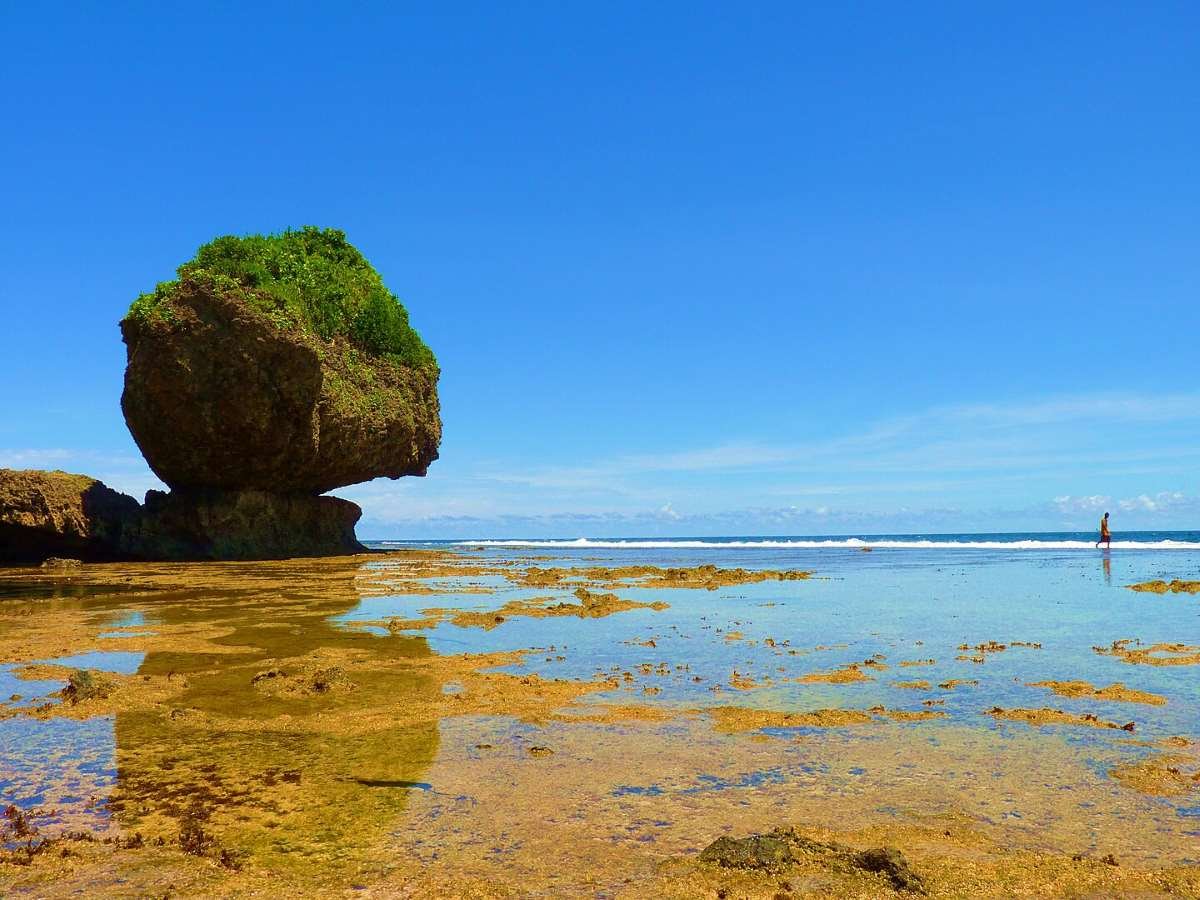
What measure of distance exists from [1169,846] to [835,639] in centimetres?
761

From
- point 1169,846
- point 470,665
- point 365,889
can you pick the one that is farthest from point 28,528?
point 1169,846

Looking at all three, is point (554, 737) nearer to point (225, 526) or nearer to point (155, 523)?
point (225, 526)

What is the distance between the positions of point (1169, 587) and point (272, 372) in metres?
30.9

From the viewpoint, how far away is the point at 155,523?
1341 inches

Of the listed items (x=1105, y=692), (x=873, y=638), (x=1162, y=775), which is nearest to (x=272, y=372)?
(x=873, y=638)

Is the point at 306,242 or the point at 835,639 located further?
the point at 306,242

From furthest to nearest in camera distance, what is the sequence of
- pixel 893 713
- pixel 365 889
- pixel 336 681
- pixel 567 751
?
1. pixel 336 681
2. pixel 893 713
3. pixel 567 751
4. pixel 365 889

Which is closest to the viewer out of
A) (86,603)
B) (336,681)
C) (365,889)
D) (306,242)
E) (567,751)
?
(365,889)

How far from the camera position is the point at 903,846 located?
13.8 feet

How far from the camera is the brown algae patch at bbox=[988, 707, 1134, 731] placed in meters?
6.64

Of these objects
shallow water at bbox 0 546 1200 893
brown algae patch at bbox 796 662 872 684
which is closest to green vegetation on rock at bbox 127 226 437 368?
shallow water at bbox 0 546 1200 893

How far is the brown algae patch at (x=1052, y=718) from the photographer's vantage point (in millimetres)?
6641

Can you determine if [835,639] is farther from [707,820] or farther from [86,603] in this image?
[86,603]

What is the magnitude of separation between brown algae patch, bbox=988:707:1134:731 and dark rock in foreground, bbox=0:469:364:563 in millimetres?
33282
